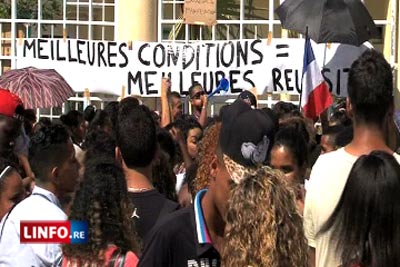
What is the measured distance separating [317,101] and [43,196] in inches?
193

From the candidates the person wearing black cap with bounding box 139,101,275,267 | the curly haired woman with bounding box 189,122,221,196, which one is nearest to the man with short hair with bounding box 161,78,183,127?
the curly haired woman with bounding box 189,122,221,196

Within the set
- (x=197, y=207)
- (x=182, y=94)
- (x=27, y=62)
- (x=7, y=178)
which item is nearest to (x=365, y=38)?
(x=182, y=94)

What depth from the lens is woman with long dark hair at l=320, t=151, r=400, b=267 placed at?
3.66m

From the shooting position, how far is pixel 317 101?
996cm

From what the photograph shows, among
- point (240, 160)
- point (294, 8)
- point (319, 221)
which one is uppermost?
point (294, 8)

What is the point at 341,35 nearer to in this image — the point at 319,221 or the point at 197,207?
the point at 319,221

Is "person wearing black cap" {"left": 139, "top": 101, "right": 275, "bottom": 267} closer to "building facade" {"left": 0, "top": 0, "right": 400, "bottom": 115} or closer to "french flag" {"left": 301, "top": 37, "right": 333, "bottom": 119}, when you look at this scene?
"french flag" {"left": 301, "top": 37, "right": 333, "bottom": 119}

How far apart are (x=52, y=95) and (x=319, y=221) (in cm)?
642

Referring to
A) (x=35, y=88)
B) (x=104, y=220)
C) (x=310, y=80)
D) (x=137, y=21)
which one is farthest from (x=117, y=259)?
(x=137, y=21)

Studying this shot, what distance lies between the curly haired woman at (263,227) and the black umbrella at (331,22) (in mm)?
6824

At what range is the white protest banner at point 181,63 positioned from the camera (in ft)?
38.0

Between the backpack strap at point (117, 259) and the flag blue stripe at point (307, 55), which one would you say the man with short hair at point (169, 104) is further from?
the backpack strap at point (117, 259)

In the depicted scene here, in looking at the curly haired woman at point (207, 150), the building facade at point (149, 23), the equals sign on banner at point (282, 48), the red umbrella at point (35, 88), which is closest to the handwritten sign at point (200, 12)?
the building facade at point (149, 23)

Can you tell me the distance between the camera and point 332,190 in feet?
15.4
